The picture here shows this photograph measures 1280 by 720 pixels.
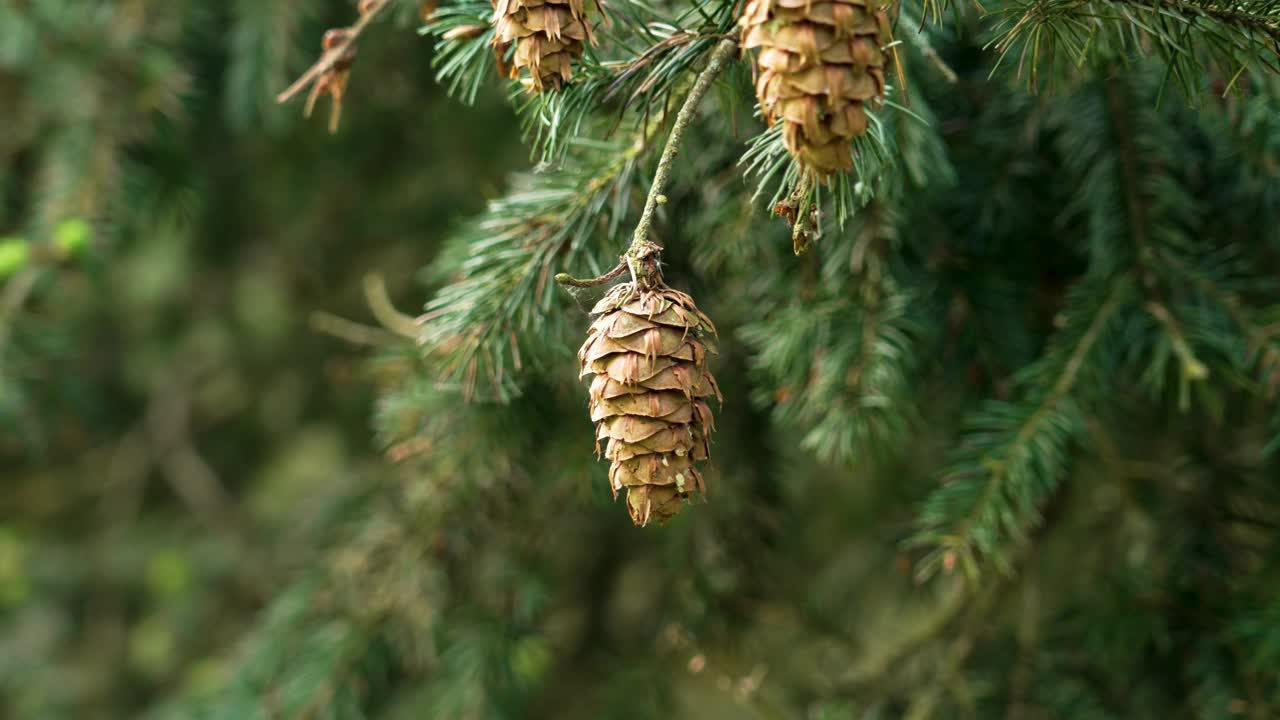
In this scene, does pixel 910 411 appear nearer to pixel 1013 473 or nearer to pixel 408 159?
pixel 1013 473

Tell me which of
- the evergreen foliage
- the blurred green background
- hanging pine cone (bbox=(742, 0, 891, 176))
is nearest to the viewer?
hanging pine cone (bbox=(742, 0, 891, 176))

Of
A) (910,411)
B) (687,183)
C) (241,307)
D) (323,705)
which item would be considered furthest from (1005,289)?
(241,307)

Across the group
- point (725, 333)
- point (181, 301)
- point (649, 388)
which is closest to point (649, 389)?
point (649, 388)

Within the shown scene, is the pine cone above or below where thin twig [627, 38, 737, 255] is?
below

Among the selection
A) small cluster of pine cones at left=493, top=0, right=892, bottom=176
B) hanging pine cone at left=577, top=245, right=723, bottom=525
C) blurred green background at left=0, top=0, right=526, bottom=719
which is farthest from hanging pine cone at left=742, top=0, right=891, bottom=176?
blurred green background at left=0, top=0, right=526, bottom=719

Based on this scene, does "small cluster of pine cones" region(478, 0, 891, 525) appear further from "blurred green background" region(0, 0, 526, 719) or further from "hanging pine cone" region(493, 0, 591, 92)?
"blurred green background" region(0, 0, 526, 719)

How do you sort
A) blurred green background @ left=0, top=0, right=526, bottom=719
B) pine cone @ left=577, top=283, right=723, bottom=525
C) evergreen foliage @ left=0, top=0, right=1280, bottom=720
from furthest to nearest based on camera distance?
blurred green background @ left=0, top=0, right=526, bottom=719, evergreen foliage @ left=0, top=0, right=1280, bottom=720, pine cone @ left=577, top=283, right=723, bottom=525

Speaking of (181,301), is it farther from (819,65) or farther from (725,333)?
(819,65)
